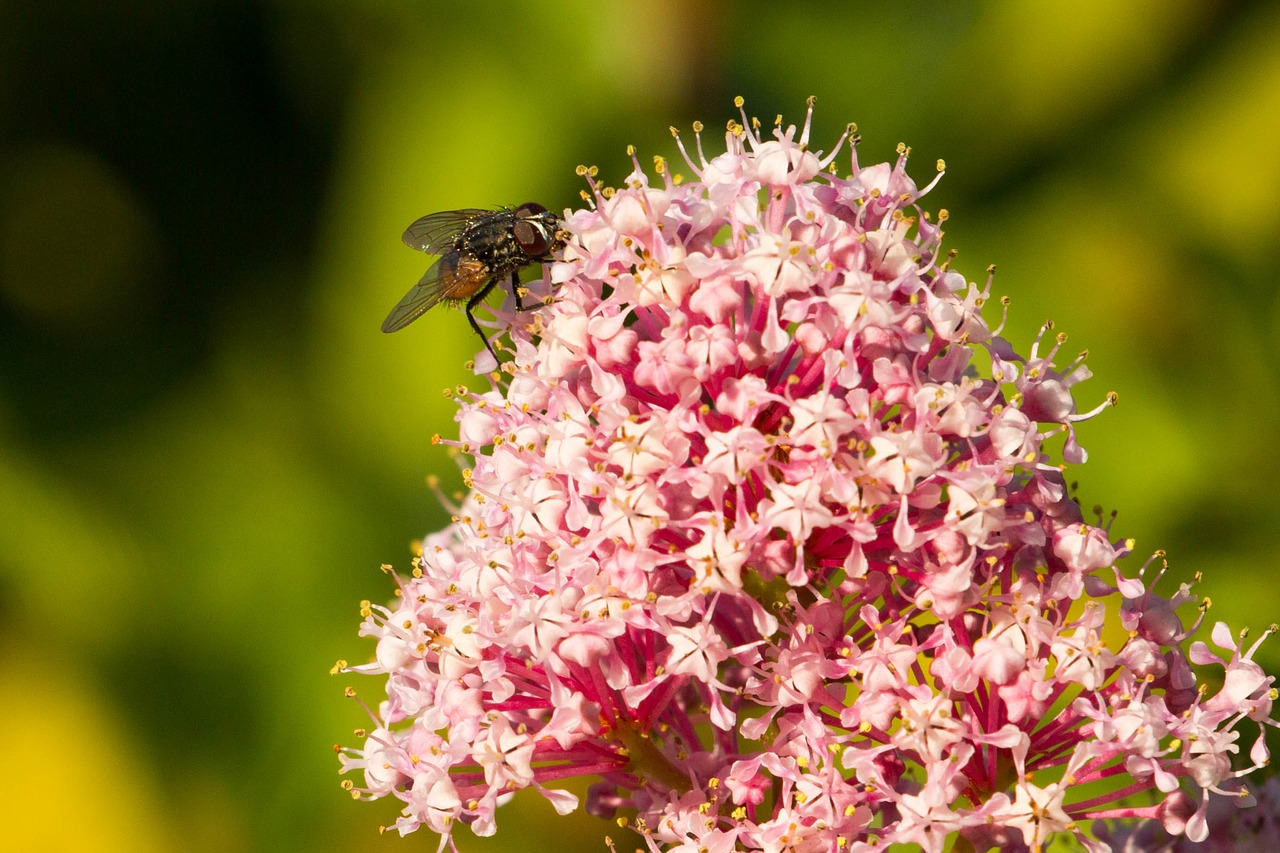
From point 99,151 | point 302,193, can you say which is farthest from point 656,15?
point 99,151

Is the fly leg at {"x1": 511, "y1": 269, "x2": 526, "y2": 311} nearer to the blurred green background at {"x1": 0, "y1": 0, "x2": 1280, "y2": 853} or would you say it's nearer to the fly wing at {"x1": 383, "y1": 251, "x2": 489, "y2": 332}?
the fly wing at {"x1": 383, "y1": 251, "x2": 489, "y2": 332}

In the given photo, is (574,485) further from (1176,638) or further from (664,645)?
(1176,638)

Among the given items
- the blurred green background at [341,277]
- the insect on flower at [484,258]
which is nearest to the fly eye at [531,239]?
the insect on flower at [484,258]

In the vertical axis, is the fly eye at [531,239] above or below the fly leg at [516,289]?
above

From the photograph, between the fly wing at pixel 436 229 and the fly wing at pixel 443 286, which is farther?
the fly wing at pixel 436 229

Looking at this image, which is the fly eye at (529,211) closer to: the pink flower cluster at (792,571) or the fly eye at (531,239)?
the fly eye at (531,239)

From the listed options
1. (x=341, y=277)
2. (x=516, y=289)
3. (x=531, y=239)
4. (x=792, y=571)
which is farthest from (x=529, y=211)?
(x=341, y=277)

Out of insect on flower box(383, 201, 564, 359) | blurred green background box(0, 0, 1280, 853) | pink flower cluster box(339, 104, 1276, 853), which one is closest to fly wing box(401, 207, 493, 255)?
insect on flower box(383, 201, 564, 359)
